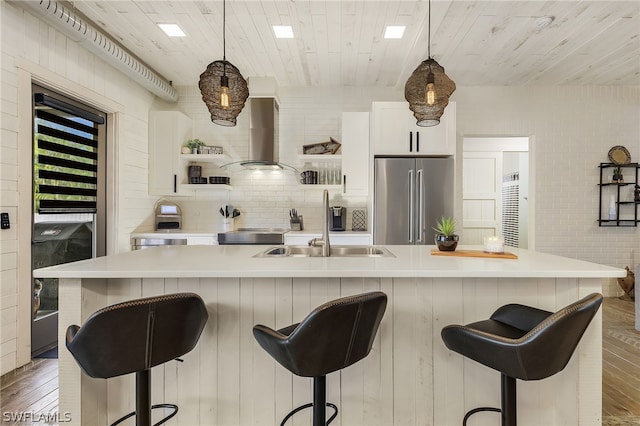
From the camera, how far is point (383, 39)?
3.20 meters

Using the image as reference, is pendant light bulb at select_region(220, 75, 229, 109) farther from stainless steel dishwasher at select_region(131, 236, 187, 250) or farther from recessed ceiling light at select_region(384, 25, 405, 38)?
stainless steel dishwasher at select_region(131, 236, 187, 250)

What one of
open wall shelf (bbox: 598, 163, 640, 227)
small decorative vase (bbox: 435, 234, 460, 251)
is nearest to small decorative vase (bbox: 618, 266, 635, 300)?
open wall shelf (bbox: 598, 163, 640, 227)

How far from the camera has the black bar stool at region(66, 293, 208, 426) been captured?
3.81 ft

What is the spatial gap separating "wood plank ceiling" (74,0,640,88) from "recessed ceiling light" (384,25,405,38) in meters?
0.05

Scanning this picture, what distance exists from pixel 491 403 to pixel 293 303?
114 cm

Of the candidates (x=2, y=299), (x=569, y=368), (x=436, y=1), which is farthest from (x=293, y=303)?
(x=436, y=1)

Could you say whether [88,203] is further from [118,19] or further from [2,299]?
[118,19]

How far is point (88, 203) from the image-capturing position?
3395 mm

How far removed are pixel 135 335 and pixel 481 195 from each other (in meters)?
5.47

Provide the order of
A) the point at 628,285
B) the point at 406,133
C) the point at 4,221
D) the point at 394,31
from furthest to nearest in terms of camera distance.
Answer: the point at 628,285
the point at 406,133
the point at 394,31
the point at 4,221

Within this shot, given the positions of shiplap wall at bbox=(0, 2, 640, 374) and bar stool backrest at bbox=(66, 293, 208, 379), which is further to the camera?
shiplap wall at bbox=(0, 2, 640, 374)

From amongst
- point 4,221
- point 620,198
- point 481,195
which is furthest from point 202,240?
point 620,198

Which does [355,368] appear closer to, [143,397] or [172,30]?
→ [143,397]

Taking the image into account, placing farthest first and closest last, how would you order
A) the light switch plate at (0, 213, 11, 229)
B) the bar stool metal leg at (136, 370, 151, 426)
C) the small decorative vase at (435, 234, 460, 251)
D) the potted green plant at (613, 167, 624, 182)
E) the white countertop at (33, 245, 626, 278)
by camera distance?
the potted green plant at (613, 167, 624, 182), the light switch plate at (0, 213, 11, 229), the small decorative vase at (435, 234, 460, 251), the white countertop at (33, 245, 626, 278), the bar stool metal leg at (136, 370, 151, 426)
